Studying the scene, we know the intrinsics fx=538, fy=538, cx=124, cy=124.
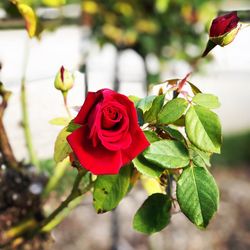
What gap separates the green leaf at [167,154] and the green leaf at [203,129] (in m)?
0.03

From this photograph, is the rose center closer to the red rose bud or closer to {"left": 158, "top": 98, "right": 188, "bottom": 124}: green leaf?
{"left": 158, "top": 98, "right": 188, "bottom": 124}: green leaf

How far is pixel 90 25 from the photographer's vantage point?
2.90 m

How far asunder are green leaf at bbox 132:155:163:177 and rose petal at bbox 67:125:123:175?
0.11 ft

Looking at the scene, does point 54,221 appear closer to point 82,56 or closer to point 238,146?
point 82,56

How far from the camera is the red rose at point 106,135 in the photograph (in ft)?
2.27

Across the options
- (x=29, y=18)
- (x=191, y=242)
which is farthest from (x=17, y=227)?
(x=191, y=242)

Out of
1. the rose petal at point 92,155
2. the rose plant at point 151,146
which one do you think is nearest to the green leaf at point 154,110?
the rose plant at point 151,146

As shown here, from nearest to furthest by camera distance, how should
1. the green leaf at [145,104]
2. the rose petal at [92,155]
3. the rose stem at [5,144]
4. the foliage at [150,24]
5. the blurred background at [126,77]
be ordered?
the rose petal at [92,155] → the green leaf at [145,104] → the rose stem at [5,144] → the blurred background at [126,77] → the foliage at [150,24]

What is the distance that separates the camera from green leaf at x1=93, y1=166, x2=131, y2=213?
0.77m

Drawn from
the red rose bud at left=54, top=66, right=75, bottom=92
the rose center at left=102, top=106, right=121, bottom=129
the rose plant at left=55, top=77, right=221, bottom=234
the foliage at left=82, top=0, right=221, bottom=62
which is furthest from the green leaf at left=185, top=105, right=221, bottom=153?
the foliage at left=82, top=0, right=221, bottom=62

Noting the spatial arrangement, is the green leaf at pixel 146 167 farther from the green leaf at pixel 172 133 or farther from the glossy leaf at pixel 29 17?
the glossy leaf at pixel 29 17

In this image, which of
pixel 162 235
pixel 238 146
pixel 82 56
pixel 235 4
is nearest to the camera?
pixel 162 235

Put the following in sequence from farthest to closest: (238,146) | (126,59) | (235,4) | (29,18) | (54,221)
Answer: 1. (235,4)
2. (126,59)
3. (238,146)
4. (54,221)
5. (29,18)

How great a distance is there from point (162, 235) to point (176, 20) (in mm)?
1389
